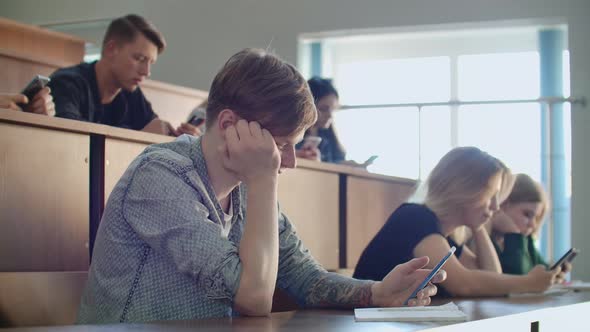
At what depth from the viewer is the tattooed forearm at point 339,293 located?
148cm

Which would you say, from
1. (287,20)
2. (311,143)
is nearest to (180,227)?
(311,143)

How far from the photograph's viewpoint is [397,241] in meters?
2.14

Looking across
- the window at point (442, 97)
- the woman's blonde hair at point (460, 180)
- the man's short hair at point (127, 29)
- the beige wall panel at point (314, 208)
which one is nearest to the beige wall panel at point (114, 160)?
the beige wall panel at point (314, 208)

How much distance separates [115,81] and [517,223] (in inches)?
64.9

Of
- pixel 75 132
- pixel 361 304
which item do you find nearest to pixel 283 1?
pixel 75 132

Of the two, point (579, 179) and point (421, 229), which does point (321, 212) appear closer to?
point (421, 229)

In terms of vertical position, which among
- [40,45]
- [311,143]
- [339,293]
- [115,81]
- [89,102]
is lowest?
[339,293]

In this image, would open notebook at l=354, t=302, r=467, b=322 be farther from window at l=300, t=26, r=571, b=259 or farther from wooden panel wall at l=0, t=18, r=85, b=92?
window at l=300, t=26, r=571, b=259

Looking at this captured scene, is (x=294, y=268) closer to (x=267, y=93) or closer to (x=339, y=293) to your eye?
(x=339, y=293)

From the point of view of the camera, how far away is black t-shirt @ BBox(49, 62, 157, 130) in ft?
9.49

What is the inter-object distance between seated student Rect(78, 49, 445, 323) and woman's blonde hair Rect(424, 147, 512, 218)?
90cm

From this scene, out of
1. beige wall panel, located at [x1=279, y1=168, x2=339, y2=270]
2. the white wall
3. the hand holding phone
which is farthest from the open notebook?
the white wall

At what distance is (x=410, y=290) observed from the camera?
1.43 metres

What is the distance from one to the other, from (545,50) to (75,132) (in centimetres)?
464
